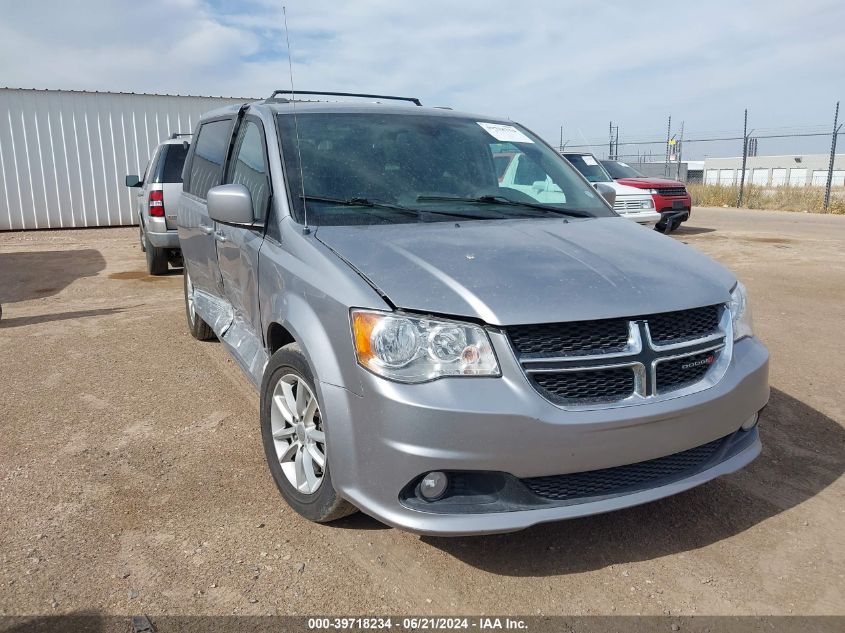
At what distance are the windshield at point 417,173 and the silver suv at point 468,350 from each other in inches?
0.6

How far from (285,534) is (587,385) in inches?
55.6

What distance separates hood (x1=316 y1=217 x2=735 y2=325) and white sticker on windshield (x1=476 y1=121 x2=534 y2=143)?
0.99 m

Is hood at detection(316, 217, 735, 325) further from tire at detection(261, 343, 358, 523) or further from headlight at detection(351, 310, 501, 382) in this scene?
tire at detection(261, 343, 358, 523)

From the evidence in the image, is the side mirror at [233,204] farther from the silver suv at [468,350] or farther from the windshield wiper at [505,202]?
the windshield wiper at [505,202]

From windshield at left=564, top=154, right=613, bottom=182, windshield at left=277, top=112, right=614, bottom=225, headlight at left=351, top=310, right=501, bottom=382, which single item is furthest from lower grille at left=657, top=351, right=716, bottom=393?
windshield at left=564, top=154, right=613, bottom=182

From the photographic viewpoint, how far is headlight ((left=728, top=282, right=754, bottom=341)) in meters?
2.82

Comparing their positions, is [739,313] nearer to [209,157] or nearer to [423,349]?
[423,349]

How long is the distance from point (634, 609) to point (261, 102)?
10.6 ft

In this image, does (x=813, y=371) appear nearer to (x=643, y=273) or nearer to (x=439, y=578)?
(x=643, y=273)

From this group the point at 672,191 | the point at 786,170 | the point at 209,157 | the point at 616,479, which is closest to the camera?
the point at 616,479

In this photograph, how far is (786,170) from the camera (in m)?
48.9

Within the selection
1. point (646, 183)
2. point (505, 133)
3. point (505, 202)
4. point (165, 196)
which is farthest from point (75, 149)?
point (505, 202)

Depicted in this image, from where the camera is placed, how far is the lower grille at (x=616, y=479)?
2393 millimetres

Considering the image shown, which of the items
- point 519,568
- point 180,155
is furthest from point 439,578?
point 180,155
